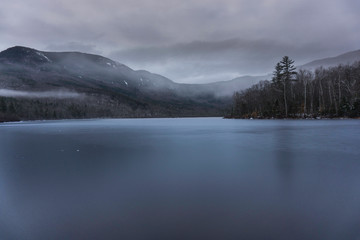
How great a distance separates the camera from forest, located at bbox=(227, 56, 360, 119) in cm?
5847

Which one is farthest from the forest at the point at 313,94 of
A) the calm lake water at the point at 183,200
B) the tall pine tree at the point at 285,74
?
the calm lake water at the point at 183,200

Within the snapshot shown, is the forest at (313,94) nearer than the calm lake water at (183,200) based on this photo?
No

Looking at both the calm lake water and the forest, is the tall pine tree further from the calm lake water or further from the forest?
the calm lake water

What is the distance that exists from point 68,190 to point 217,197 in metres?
4.54

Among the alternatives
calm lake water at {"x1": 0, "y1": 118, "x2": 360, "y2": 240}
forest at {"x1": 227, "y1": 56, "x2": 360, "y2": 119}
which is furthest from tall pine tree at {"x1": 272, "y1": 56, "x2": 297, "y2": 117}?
calm lake water at {"x1": 0, "y1": 118, "x2": 360, "y2": 240}

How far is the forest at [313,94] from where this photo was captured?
192 ft

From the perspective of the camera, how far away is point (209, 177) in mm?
8289

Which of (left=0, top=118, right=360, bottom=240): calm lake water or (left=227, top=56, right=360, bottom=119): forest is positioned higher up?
(left=227, top=56, right=360, bottom=119): forest

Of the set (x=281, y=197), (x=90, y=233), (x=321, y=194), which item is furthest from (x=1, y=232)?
(x=321, y=194)

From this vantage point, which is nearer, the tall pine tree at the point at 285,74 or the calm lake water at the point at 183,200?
the calm lake water at the point at 183,200

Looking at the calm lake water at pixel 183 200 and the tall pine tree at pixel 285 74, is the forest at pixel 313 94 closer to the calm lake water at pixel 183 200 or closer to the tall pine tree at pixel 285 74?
the tall pine tree at pixel 285 74

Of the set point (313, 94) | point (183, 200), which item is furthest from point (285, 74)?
point (183, 200)

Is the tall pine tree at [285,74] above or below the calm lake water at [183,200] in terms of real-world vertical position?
above

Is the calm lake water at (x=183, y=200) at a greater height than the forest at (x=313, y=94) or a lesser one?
lesser
